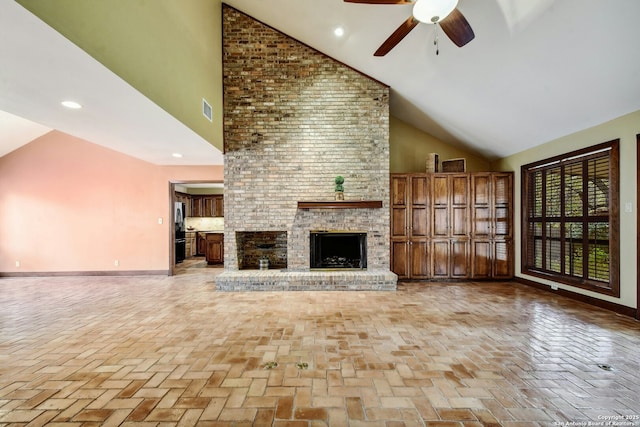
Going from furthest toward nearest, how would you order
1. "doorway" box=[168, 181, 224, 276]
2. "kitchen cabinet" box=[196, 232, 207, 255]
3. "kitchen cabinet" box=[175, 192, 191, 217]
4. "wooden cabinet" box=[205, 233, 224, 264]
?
"kitchen cabinet" box=[196, 232, 207, 255]
"doorway" box=[168, 181, 224, 276]
"kitchen cabinet" box=[175, 192, 191, 217]
"wooden cabinet" box=[205, 233, 224, 264]

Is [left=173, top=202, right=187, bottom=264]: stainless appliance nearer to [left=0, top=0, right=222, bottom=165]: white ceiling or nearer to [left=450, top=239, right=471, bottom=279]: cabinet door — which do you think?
[left=0, top=0, right=222, bottom=165]: white ceiling

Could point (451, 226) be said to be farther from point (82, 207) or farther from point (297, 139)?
Result: point (82, 207)

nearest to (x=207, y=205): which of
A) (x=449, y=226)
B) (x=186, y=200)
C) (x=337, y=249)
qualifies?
(x=186, y=200)

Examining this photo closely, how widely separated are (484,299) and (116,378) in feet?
15.0

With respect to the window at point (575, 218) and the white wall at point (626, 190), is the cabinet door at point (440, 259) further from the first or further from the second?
the white wall at point (626, 190)

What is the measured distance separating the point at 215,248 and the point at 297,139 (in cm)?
413

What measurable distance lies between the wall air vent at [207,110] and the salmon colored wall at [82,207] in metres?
1.80

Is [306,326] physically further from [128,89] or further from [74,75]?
[74,75]

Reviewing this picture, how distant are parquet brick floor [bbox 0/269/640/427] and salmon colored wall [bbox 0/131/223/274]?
1.94 meters

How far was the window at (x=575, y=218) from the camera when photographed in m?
3.59

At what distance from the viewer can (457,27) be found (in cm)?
247

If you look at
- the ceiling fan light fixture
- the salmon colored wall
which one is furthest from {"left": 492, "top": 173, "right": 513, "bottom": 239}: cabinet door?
the salmon colored wall

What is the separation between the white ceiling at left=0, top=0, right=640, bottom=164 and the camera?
90.0 inches

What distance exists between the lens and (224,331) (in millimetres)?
2957
